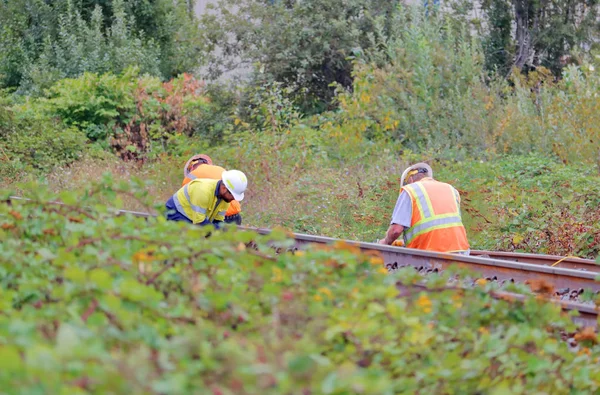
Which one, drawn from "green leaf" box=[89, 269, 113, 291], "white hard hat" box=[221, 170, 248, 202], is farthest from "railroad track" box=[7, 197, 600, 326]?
"green leaf" box=[89, 269, 113, 291]

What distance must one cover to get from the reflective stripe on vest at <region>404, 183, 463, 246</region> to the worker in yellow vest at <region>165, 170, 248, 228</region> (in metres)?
1.97

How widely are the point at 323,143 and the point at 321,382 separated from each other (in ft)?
56.0

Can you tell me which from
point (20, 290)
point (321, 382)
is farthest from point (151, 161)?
point (321, 382)

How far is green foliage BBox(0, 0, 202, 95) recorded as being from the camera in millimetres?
27422

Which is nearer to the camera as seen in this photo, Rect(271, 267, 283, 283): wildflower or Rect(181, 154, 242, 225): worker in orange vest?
Rect(271, 267, 283, 283): wildflower

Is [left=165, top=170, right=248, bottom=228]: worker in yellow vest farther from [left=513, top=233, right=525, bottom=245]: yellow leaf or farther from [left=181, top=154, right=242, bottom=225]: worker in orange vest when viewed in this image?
[left=513, top=233, right=525, bottom=245]: yellow leaf

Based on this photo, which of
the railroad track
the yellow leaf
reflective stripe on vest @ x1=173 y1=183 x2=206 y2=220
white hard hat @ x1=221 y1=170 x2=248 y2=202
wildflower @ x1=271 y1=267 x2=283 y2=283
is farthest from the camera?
the yellow leaf

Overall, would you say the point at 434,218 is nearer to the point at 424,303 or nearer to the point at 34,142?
the point at 424,303

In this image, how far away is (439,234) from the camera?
9.36 meters

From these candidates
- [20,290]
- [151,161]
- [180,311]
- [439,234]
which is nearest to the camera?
[180,311]

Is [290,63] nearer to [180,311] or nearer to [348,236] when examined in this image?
[348,236]

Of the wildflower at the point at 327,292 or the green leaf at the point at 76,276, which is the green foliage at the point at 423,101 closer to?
the wildflower at the point at 327,292

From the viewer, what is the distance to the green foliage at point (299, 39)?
24.9 meters

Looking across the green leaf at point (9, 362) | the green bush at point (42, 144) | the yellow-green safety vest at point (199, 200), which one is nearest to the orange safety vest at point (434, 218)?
the yellow-green safety vest at point (199, 200)
